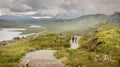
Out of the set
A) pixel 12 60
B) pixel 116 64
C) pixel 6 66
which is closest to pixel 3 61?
pixel 12 60

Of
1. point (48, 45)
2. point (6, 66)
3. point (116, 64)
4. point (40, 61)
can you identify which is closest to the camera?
point (6, 66)

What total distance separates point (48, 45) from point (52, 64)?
26434mm

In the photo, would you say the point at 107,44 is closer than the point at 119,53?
No

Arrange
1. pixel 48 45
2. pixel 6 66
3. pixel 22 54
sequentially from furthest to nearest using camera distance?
pixel 48 45
pixel 22 54
pixel 6 66

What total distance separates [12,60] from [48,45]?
76.0 ft

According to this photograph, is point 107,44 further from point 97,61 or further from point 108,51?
point 97,61

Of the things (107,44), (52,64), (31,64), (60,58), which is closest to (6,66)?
(31,64)

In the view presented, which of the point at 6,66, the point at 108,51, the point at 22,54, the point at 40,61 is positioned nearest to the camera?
the point at 6,66

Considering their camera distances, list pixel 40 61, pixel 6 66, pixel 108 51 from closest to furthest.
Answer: pixel 6 66 < pixel 40 61 < pixel 108 51

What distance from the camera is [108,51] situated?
46.9 meters

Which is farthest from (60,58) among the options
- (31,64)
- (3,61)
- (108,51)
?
(108,51)

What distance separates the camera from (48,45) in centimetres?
5975

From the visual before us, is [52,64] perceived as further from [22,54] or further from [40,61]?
[22,54]

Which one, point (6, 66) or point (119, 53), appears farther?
point (119, 53)
